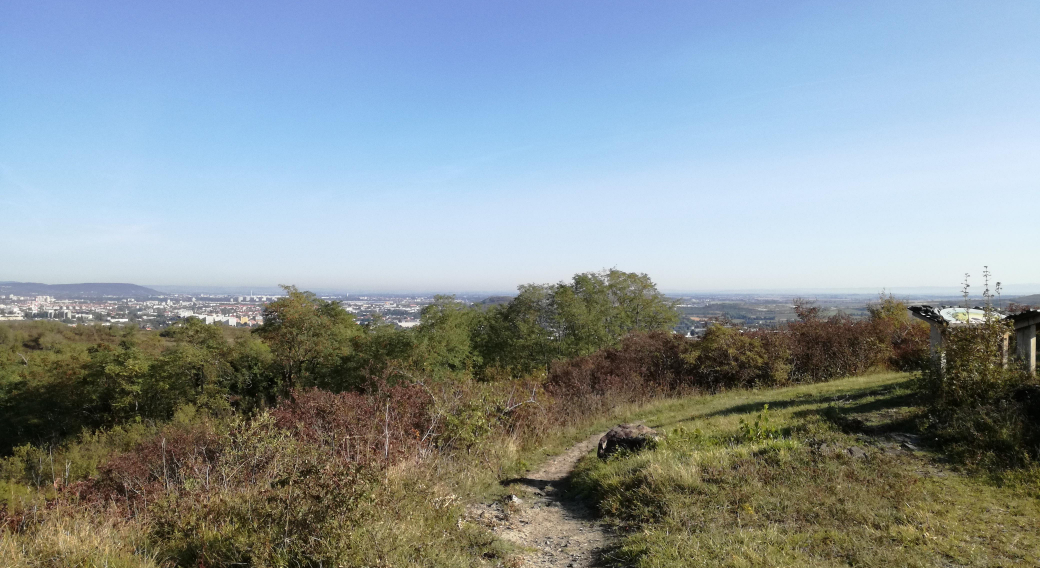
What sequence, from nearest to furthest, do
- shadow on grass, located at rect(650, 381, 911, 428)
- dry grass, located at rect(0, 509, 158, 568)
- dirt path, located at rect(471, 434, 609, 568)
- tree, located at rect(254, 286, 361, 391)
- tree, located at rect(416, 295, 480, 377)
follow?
dry grass, located at rect(0, 509, 158, 568) < dirt path, located at rect(471, 434, 609, 568) < shadow on grass, located at rect(650, 381, 911, 428) < tree, located at rect(416, 295, 480, 377) < tree, located at rect(254, 286, 361, 391)

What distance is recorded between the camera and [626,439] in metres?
8.77

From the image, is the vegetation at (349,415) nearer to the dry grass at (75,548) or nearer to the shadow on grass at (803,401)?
the dry grass at (75,548)

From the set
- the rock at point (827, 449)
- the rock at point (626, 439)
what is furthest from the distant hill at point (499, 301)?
the rock at point (827, 449)

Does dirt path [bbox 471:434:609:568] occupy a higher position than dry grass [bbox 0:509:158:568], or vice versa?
dry grass [bbox 0:509:158:568]

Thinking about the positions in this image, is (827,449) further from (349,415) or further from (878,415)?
(349,415)

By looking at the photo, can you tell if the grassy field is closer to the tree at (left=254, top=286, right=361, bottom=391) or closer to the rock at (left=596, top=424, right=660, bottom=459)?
the rock at (left=596, top=424, right=660, bottom=459)

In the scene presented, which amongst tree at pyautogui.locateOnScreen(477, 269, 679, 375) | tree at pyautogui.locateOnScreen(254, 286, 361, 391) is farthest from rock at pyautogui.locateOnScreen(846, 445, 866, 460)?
tree at pyautogui.locateOnScreen(254, 286, 361, 391)

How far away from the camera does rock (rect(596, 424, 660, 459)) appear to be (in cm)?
855

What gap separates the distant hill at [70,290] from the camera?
175 meters

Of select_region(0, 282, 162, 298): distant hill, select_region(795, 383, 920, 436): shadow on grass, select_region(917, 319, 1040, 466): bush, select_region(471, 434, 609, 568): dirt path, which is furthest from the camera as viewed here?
select_region(0, 282, 162, 298): distant hill

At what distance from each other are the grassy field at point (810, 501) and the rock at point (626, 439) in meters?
0.31

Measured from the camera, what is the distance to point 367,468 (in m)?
4.73

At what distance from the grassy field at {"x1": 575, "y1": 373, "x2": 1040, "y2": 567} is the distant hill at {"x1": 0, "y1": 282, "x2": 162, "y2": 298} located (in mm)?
221151

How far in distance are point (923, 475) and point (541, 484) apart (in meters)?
5.10
